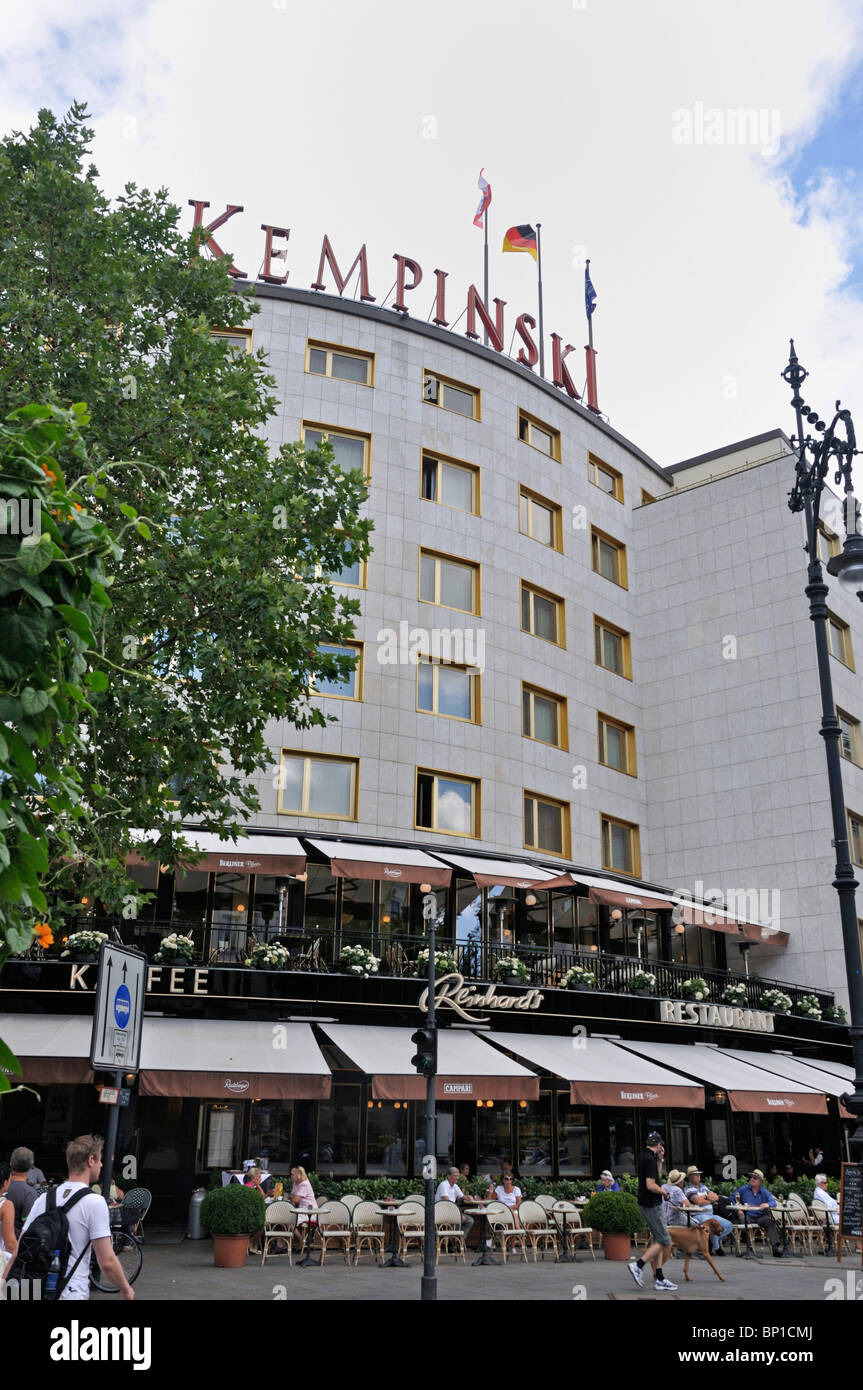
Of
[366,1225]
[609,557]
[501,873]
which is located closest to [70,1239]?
[366,1225]

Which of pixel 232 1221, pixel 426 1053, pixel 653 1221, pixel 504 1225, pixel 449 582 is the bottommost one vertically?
pixel 504 1225

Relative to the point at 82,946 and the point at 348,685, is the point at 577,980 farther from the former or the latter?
the point at 82,946

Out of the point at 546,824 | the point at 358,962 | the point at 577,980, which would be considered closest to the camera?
the point at 358,962

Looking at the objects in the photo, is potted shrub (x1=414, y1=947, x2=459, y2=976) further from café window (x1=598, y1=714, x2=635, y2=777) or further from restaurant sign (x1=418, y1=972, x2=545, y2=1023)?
café window (x1=598, y1=714, x2=635, y2=777)

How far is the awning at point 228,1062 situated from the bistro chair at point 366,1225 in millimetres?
2049

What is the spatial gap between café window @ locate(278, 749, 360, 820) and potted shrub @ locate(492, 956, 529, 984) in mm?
5200

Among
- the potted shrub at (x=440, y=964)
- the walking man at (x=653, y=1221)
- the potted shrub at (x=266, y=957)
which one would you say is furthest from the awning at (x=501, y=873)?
the walking man at (x=653, y=1221)

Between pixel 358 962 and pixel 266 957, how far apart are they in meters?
2.02

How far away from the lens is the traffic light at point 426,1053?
1652 centimetres

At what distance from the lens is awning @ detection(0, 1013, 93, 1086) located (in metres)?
18.6

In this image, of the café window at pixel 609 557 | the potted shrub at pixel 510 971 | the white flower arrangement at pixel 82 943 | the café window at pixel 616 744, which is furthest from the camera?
the café window at pixel 609 557

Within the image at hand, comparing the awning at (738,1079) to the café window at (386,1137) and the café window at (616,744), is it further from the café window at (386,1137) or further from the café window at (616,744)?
the café window at (616,744)

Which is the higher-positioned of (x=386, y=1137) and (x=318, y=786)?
(x=318, y=786)

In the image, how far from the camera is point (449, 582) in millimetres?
31547
